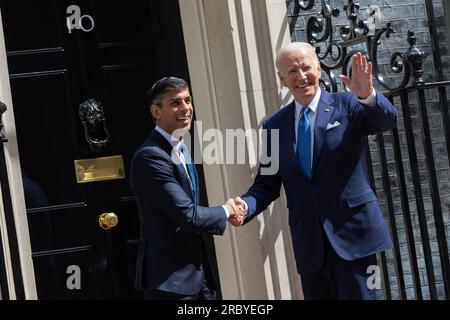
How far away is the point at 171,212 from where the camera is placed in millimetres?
4992

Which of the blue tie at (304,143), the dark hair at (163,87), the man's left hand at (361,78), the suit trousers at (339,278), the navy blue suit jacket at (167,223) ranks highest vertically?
the dark hair at (163,87)

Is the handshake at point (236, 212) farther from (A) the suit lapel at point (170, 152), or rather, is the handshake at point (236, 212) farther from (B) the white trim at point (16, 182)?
(B) the white trim at point (16, 182)

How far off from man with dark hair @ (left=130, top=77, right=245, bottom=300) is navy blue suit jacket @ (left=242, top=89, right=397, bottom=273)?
1.33 feet

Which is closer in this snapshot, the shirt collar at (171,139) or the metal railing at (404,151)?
the shirt collar at (171,139)

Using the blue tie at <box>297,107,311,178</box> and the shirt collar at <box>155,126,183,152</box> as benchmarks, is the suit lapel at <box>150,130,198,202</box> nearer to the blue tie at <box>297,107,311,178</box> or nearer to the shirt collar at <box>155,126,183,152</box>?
the shirt collar at <box>155,126,183,152</box>

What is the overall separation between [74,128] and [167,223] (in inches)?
66.4

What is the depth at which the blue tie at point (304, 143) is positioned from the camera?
17.2ft

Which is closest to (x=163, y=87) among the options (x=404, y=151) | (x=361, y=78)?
(x=361, y=78)

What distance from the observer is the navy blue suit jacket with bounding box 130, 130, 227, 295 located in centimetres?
500

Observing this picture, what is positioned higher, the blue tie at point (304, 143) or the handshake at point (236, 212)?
the blue tie at point (304, 143)

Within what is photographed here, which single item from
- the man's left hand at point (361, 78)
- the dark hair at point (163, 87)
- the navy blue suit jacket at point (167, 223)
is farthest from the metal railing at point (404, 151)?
the navy blue suit jacket at point (167, 223)

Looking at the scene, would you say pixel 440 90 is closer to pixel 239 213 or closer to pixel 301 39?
pixel 301 39

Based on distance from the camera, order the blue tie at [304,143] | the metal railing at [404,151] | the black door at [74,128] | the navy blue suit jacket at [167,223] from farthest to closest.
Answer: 1. the black door at [74,128]
2. the metal railing at [404,151]
3. the blue tie at [304,143]
4. the navy blue suit jacket at [167,223]
